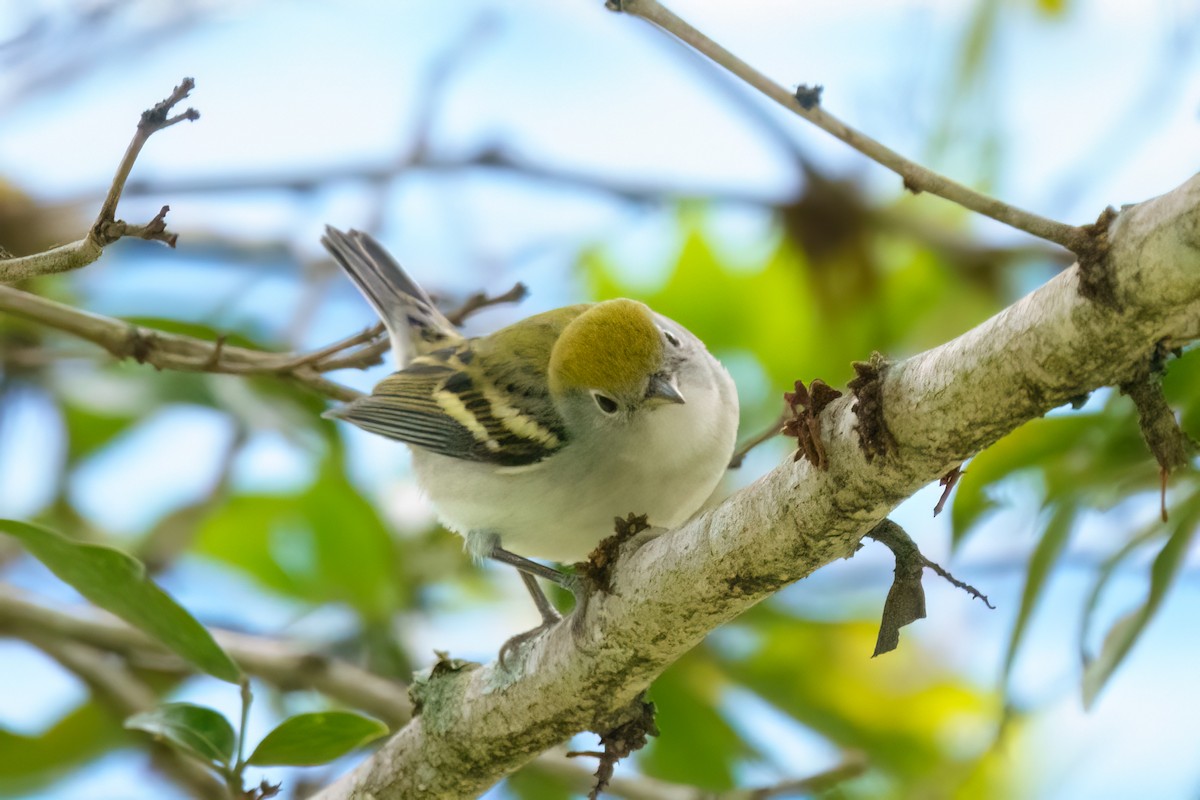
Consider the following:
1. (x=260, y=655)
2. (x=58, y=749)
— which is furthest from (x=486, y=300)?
(x=58, y=749)

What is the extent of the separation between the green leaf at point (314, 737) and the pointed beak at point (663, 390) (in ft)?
2.77

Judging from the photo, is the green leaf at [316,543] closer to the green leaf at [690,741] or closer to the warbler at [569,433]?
the warbler at [569,433]

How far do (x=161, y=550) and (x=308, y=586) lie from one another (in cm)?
40

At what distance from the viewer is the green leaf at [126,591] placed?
177 cm

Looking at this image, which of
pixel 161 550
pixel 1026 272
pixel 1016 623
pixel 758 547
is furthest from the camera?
pixel 1026 272

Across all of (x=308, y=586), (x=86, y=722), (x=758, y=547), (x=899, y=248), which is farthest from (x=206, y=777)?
(x=899, y=248)

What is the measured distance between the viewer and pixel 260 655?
253 centimetres

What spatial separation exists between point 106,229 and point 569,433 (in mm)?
1276

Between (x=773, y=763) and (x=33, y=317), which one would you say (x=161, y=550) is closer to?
(x=33, y=317)

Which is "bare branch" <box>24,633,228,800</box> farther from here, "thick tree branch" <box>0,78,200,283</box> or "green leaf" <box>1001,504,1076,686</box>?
"green leaf" <box>1001,504,1076,686</box>

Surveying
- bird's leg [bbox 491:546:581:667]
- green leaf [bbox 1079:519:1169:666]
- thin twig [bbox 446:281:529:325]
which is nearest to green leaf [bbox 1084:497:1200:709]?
green leaf [bbox 1079:519:1169:666]

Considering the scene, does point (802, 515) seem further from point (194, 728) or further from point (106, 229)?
point (194, 728)

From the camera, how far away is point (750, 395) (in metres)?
3.44

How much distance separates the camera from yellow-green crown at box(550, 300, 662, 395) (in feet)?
7.88
